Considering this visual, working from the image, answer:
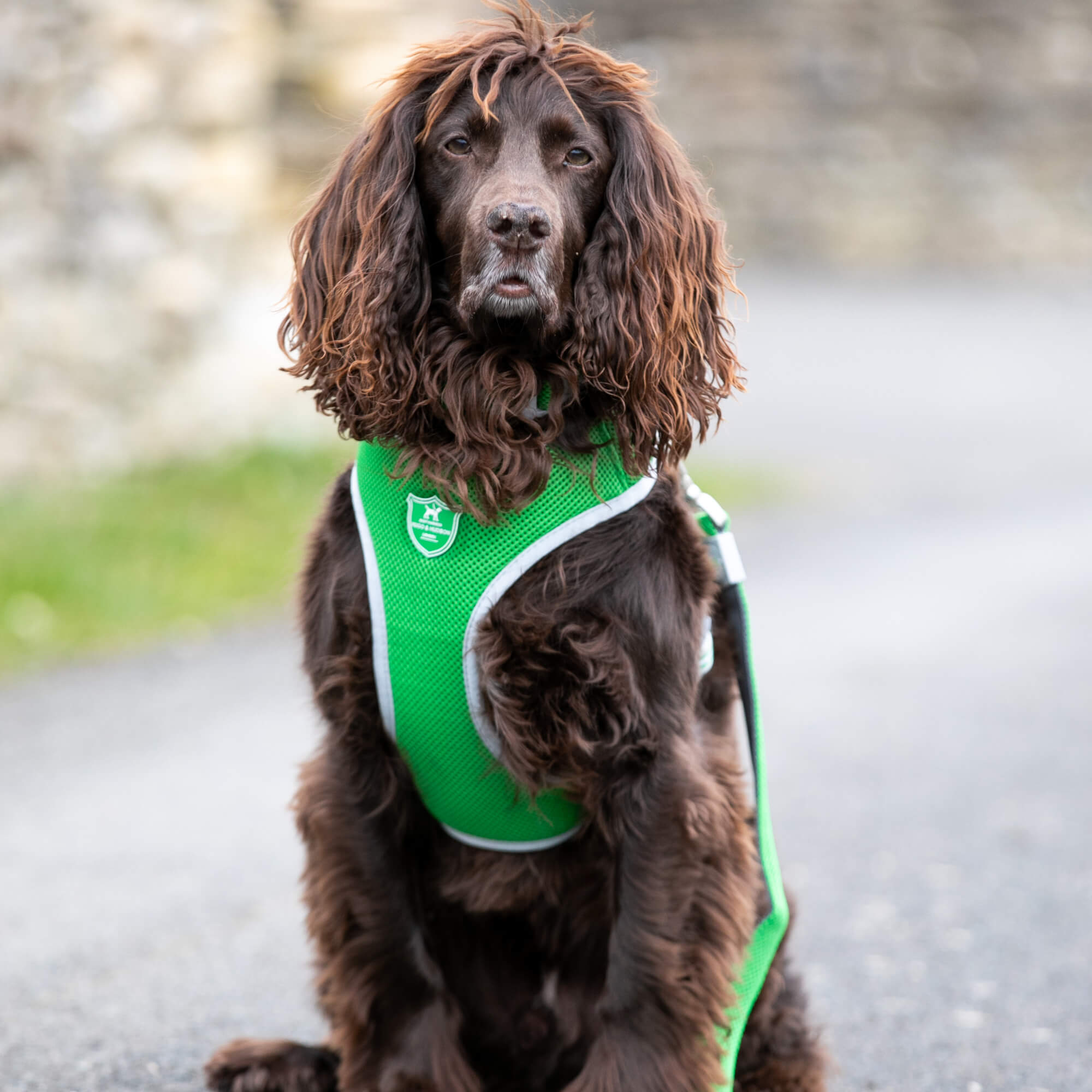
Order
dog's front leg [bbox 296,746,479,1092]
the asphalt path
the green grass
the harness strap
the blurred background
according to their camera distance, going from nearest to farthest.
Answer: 1. dog's front leg [bbox 296,746,479,1092]
2. the harness strap
3. the asphalt path
4. the blurred background
5. the green grass

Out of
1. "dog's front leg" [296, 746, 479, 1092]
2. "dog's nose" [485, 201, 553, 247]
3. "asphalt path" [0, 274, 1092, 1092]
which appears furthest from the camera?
"asphalt path" [0, 274, 1092, 1092]

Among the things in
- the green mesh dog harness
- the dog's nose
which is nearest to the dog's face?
the dog's nose

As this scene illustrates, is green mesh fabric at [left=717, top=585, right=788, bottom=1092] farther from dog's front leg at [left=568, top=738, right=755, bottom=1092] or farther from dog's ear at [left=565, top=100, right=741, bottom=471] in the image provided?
dog's ear at [left=565, top=100, right=741, bottom=471]

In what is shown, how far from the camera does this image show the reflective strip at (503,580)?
2.46 meters

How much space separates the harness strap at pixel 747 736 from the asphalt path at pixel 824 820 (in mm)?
496

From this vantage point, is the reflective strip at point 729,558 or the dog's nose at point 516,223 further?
the reflective strip at point 729,558

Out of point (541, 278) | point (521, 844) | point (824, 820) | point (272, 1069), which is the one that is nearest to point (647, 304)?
point (541, 278)

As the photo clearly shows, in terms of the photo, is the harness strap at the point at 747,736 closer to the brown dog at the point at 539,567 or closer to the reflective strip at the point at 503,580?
the brown dog at the point at 539,567

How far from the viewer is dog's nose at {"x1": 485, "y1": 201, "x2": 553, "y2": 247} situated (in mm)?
2375

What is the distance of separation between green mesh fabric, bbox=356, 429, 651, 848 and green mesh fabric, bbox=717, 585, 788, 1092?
0.45 meters

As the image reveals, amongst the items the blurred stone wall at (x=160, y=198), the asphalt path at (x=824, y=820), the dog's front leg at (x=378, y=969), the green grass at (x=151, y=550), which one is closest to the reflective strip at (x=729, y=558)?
the dog's front leg at (x=378, y=969)

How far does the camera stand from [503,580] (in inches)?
97.0

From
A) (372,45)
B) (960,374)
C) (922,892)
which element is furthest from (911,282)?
(922,892)

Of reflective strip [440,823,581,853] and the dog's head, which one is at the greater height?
the dog's head
